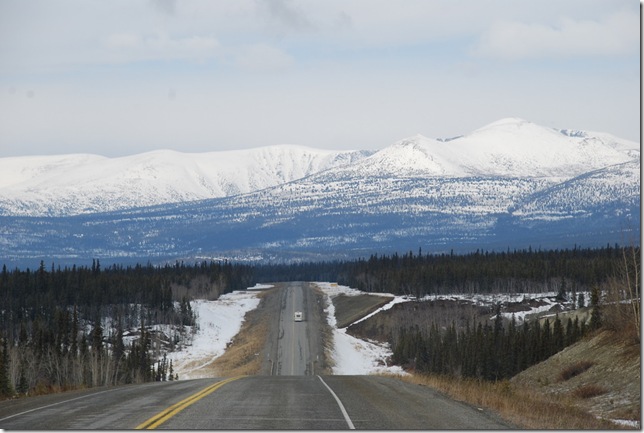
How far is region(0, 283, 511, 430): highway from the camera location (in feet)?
83.3

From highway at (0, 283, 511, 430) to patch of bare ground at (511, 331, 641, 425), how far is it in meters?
8.36

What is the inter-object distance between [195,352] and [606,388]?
116m

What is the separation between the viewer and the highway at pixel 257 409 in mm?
25375

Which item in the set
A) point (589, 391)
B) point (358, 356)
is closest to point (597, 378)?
point (589, 391)

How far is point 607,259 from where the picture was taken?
198 meters

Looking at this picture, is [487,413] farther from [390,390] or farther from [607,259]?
[607,259]

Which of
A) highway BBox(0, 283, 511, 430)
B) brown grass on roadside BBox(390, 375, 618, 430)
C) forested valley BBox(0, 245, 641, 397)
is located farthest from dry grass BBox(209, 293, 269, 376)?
brown grass on roadside BBox(390, 375, 618, 430)

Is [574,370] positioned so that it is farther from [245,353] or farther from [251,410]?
[245,353]

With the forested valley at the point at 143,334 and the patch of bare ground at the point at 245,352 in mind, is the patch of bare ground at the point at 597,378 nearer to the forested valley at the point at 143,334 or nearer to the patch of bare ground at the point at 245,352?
the forested valley at the point at 143,334

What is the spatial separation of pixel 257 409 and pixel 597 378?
2609 centimetres

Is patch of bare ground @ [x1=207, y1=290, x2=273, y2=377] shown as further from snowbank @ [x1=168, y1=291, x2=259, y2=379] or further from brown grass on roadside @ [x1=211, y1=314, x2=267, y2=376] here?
snowbank @ [x1=168, y1=291, x2=259, y2=379]

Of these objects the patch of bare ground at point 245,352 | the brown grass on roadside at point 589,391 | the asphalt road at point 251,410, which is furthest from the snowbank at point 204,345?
the asphalt road at point 251,410

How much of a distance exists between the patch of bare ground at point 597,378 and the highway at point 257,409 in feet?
27.4

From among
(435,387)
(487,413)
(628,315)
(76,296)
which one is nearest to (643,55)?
(487,413)
